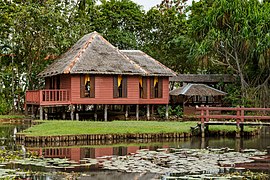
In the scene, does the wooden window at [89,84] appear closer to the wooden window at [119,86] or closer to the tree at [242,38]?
the wooden window at [119,86]

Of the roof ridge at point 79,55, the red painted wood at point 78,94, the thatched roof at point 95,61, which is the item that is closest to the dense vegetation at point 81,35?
the roof ridge at point 79,55

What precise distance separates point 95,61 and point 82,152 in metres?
15.8

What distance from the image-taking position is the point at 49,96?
104ft

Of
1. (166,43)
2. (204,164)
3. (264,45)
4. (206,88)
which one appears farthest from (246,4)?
(204,164)

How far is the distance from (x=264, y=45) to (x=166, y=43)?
13992mm

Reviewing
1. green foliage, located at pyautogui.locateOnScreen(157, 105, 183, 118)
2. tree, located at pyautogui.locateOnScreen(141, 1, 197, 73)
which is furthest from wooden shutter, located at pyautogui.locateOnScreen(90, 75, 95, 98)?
tree, located at pyautogui.locateOnScreen(141, 1, 197, 73)

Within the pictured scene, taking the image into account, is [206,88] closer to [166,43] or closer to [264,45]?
[264,45]

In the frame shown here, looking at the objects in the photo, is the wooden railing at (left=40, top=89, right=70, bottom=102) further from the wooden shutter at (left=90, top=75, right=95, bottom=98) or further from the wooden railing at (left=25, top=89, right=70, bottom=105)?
the wooden shutter at (left=90, top=75, right=95, bottom=98)

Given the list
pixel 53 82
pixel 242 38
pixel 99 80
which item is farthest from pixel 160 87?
pixel 53 82

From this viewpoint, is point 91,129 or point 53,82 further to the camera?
point 53,82

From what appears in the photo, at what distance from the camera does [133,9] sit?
160ft

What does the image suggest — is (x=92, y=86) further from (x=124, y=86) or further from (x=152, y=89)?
(x=152, y=89)

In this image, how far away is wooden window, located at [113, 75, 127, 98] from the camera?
34.3m

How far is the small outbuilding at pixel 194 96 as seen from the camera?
1535 inches
